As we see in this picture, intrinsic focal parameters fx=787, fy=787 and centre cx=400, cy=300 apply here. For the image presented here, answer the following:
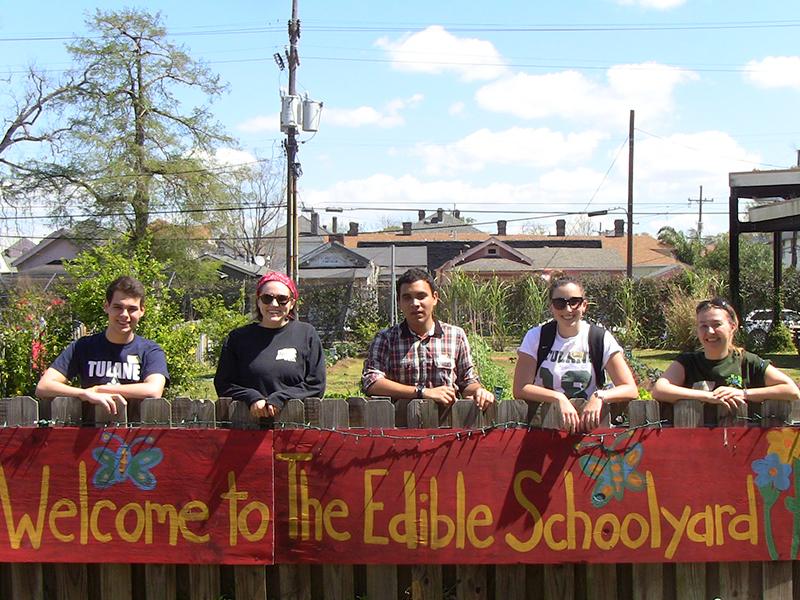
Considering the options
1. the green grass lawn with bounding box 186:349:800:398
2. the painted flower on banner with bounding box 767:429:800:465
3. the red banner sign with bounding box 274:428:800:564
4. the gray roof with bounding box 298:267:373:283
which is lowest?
the green grass lawn with bounding box 186:349:800:398

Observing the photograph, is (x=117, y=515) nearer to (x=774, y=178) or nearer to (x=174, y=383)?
(x=174, y=383)

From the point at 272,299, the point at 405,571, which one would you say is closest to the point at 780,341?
the point at 405,571

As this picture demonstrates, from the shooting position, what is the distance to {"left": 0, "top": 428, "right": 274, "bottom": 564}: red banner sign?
11.5ft

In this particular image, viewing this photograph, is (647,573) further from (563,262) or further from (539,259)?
(539,259)

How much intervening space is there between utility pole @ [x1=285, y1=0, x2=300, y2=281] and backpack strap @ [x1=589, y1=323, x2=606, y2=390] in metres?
17.9

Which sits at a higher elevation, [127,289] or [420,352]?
[127,289]

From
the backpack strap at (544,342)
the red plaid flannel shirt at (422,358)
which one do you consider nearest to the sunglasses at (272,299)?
the red plaid flannel shirt at (422,358)

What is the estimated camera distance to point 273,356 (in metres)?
3.69

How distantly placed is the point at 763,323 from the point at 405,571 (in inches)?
798

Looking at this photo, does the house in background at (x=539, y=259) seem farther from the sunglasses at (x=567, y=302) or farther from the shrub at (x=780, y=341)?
the sunglasses at (x=567, y=302)

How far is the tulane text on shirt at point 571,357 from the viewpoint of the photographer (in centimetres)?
372

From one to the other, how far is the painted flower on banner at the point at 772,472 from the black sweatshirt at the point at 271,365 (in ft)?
6.55

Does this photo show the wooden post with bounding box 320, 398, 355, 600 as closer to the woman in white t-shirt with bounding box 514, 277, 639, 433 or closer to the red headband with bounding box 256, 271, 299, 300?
the red headband with bounding box 256, 271, 299, 300

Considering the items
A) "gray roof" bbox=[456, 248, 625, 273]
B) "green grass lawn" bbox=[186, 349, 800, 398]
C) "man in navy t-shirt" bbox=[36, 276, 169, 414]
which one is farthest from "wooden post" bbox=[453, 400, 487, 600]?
"gray roof" bbox=[456, 248, 625, 273]
